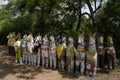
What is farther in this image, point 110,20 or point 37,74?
point 110,20

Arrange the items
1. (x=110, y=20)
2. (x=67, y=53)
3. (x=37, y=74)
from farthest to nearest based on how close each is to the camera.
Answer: (x=110, y=20) < (x=67, y=53) < (x=37, y=74)

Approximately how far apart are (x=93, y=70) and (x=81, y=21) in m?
8.62

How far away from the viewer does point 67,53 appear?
12117mm

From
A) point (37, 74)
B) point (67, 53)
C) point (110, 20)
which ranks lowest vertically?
point (37, 74)

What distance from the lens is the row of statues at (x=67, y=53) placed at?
11.7 metres

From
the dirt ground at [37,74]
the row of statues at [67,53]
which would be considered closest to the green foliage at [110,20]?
the row of statues at [67,53]

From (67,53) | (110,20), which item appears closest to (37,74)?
(67,53)

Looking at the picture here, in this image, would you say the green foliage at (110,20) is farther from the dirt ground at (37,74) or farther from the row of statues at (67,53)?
the dirt ground at (37,74)

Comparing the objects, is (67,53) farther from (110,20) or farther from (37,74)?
(110,20)

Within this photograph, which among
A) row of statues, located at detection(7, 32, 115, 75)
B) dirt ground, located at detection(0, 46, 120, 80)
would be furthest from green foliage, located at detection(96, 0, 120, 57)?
dirt ground, located at detection(0, 46, 120, 80)

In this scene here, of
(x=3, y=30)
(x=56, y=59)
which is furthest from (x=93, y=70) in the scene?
(x=3, y=30)

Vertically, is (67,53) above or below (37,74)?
above

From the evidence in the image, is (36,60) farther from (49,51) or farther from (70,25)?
(70,25)

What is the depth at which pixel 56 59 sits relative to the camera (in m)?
12.6
